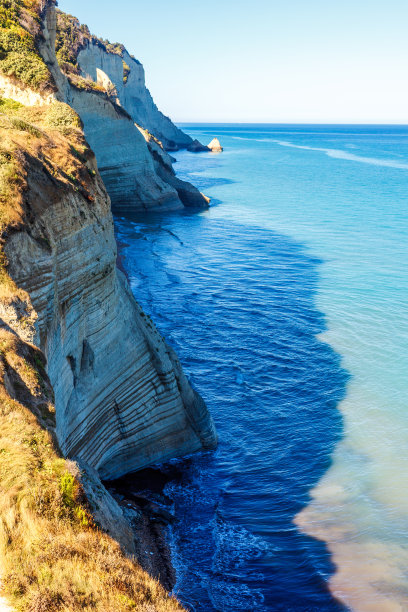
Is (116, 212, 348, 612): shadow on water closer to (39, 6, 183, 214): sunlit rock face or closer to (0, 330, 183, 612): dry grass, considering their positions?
(0, 330, 183, 612): dry grass

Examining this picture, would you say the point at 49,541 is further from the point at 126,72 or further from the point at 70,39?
the point at 126,72

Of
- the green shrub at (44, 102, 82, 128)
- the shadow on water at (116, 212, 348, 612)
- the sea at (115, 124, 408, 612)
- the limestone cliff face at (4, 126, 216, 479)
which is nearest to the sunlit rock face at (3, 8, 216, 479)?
the limestone cliff face at (4, 126, 216, 479)

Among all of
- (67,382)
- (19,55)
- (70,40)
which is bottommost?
(67,382)

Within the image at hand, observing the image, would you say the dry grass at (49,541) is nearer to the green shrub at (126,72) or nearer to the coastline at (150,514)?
the coastline at (150,514)

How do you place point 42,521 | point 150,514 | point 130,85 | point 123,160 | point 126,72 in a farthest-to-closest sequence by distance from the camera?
1. point 130,85
2. point 126,72
3. point 123,160
4. point 150,514
5. point 42,521

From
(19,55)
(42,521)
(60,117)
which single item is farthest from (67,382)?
(19,55)
